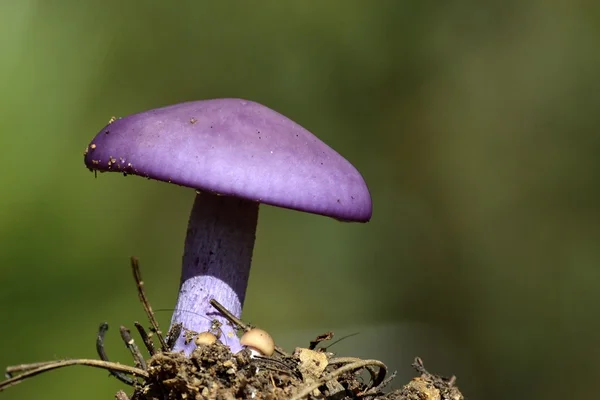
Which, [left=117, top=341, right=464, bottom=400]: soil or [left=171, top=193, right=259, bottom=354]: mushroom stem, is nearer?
[left=117, top=341, right=464, bottom=400]: soil

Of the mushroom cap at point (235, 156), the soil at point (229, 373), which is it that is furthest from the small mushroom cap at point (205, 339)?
the mushroom cap at point (235, 156)

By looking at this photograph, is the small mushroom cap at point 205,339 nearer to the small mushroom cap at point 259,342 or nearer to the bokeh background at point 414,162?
the small mushroom cap at point 259,342

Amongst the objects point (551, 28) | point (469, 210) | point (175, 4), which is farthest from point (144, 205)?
point (551, 28)

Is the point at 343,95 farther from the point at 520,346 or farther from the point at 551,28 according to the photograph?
the point at 520,346

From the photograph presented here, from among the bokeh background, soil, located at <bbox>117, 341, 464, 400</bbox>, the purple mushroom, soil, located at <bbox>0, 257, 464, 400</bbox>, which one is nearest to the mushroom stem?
the purple mushroom

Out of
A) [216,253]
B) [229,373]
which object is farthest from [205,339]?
[216,253]

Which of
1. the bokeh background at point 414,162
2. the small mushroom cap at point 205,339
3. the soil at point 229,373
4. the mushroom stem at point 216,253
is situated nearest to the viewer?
the soil at point 229,373

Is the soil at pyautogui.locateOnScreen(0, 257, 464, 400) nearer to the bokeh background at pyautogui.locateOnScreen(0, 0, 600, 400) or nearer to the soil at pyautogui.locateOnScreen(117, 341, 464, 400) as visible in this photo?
the soil at pyautogui.locateOnScreen(117, 341, 464, 400)
